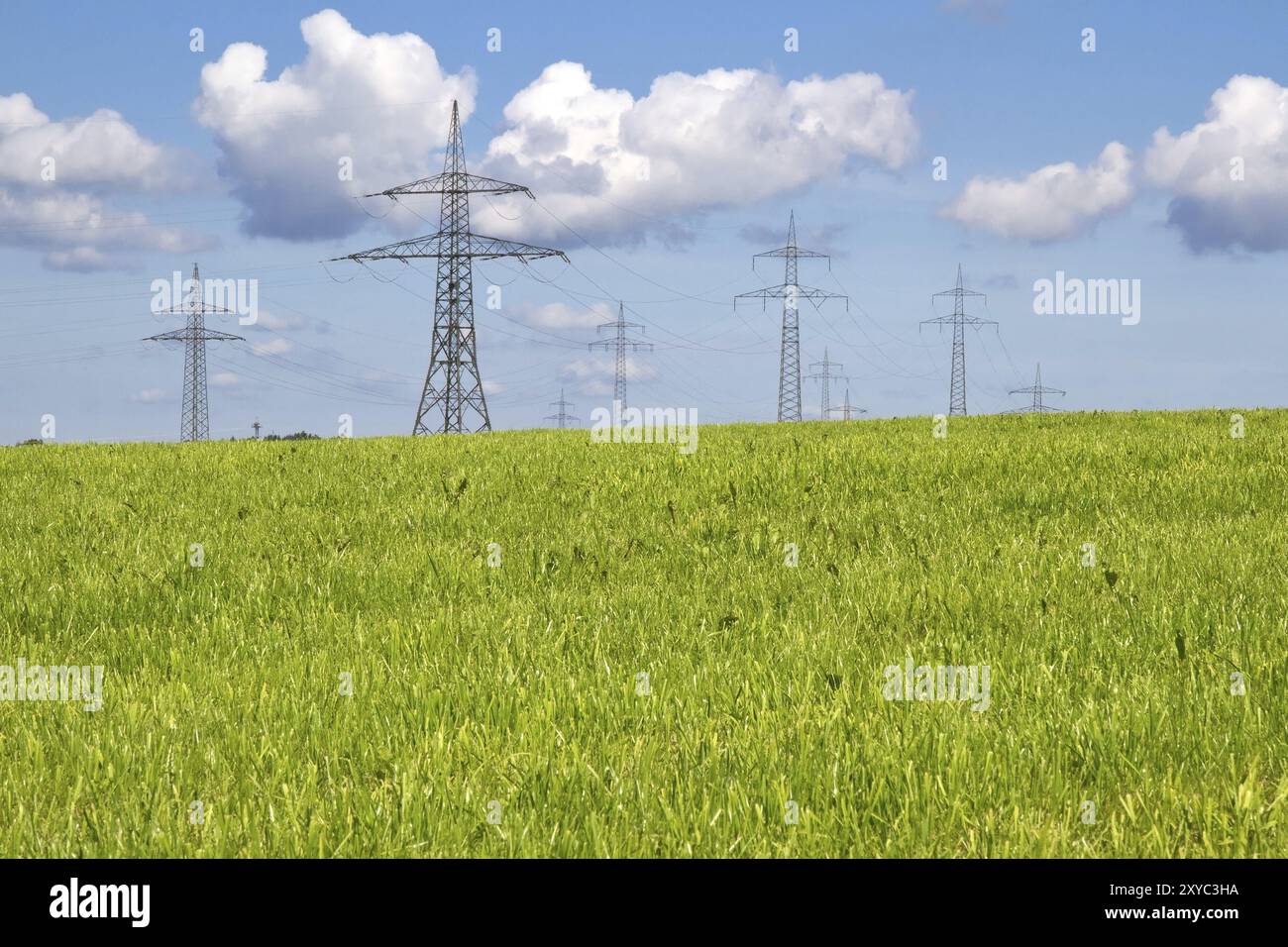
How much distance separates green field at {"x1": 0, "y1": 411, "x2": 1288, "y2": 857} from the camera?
3771 millimetres

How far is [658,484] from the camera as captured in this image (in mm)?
11445

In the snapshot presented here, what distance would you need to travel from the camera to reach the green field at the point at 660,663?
377 cm

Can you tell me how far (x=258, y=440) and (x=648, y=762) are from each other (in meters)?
16.0

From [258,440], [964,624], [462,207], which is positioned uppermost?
[462,207]

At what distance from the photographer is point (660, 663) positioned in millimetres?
5539

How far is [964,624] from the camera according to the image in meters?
6.45

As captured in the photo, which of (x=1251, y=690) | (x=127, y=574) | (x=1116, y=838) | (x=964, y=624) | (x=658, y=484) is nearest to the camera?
(x=1116, y=838)
